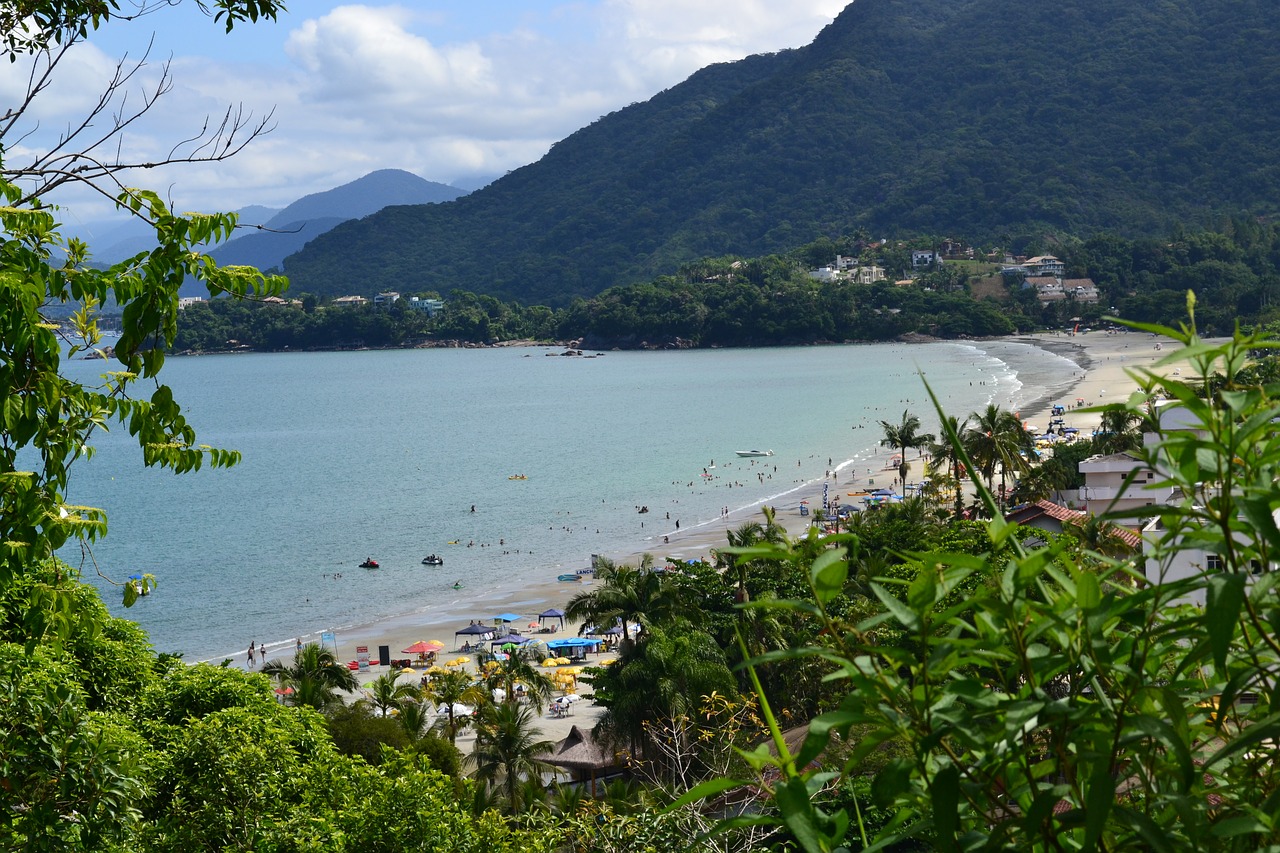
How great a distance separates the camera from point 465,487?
184 feet

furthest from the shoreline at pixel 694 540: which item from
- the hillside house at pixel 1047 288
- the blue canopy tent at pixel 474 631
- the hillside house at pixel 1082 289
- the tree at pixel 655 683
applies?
the hillside house at pixel 1047 288

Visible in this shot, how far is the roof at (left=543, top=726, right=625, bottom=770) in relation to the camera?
18219 mm

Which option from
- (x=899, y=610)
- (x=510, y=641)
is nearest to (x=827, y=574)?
(x=899, y=610)

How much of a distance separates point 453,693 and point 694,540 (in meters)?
20.6

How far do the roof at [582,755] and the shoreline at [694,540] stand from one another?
4.72 metres

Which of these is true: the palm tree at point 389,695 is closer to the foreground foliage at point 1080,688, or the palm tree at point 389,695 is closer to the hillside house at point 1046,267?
the foreground foliage at point 1080,688

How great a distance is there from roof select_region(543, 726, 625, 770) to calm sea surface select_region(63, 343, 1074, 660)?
46.2 ft

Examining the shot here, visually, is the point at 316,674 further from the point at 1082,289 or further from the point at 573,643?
the point at 1082,289

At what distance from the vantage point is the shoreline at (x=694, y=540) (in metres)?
31.2

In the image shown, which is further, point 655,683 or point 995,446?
point 995,446

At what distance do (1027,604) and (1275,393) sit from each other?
1.16ft

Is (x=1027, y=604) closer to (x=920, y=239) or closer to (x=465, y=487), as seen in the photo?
(x=465, y=487)

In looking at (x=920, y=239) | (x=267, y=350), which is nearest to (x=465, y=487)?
(x=920, y=239)

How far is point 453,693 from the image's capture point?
20.1 m
